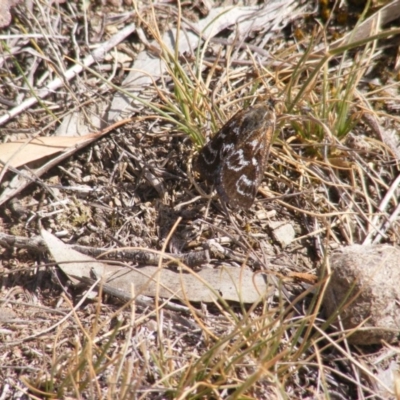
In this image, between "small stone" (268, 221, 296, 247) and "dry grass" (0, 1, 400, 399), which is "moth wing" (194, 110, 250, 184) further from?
"small stone" (268, 221, 296, 247)

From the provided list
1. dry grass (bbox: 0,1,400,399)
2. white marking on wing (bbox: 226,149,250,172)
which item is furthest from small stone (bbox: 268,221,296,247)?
white marking on wing (bbox: 226,149,250,172)

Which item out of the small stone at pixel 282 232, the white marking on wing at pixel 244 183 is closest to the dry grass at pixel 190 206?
the small stone at pixel 282 232

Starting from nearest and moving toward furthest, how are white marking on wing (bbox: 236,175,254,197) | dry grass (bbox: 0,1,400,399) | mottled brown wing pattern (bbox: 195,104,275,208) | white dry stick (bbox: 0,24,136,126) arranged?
1. dry grass (bbox: 0,1,400,399)
2. white marking on wing (bbox: 236,175,254,197)
3. mottled brown wing pattern (bbox: 195,104,275,208)
4. white dry stick (bbox: 0,24,136,126)

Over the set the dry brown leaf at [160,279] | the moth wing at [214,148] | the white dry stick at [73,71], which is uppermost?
the white dry stick at [73,71]

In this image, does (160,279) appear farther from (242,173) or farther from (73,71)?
(73,71)

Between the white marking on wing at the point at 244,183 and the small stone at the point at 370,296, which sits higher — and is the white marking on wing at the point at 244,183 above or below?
above

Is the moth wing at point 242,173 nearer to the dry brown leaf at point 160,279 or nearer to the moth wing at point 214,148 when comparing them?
the moth wing at point 214,148
